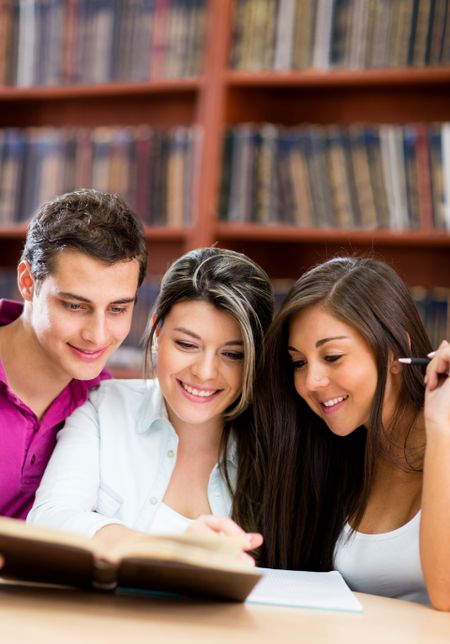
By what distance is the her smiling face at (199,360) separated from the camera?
61.7 inches

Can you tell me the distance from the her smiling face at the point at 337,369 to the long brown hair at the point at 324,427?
0.05 feet

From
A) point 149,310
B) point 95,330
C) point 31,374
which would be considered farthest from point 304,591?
point 149,310

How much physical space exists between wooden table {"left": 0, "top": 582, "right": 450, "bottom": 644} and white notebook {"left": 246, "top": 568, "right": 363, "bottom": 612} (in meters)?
0.02

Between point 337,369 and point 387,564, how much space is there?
1.07ft

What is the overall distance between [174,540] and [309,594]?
12.0 inches

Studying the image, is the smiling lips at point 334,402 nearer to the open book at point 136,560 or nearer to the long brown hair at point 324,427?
the long brown hair at point 324,427

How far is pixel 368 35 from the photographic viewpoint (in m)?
2.57

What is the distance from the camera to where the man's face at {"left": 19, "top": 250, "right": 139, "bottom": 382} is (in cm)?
155

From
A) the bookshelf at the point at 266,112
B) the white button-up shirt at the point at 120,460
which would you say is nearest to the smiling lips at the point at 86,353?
the white button-up shirt at the point at 120,460

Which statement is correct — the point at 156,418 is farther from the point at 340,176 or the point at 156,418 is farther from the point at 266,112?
the point at 266,112

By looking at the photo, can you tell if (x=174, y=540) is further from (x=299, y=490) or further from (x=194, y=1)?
(x=194, y=1)

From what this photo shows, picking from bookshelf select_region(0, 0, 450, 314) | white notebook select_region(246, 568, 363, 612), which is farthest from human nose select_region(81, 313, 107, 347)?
bookshelf select_region(0, 0, 450, 314)

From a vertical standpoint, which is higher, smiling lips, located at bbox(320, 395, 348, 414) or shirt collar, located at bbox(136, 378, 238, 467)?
smiling lips, located at bbox(320, 395, 348, 414)

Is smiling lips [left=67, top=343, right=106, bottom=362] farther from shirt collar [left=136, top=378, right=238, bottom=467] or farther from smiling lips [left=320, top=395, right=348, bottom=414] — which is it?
smiling lips [left=320, top=395, right=348, bottom=414]
